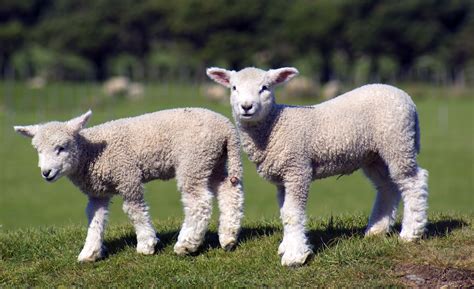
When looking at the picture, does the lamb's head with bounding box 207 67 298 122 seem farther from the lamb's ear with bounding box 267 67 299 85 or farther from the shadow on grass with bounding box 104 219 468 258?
the shadow on grass with bounding box 104 219 468 258

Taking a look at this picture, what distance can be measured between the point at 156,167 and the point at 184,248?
78cm

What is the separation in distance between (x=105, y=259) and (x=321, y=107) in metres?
2.36

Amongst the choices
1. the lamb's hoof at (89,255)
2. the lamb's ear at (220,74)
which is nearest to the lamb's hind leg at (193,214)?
the lamb's hoof at (89,255)

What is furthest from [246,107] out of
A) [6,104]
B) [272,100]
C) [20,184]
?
[6,104]

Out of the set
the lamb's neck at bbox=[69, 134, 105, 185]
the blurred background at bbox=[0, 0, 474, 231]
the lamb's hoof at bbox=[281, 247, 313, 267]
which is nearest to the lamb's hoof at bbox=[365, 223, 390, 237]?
the lamb's hoof at bbox=[281, 247, 313, 267]

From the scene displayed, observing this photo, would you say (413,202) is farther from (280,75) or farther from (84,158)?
(84,158)

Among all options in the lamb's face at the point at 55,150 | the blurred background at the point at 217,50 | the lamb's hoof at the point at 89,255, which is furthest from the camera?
the blurred background at the point at 217,50

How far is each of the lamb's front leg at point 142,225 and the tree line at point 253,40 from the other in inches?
2404

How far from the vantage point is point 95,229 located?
7.88 metres

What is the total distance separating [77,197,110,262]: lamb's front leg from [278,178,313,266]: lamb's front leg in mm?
1621

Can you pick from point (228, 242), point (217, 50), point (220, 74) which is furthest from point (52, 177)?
point (217, 50)

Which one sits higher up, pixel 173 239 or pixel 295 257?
pixel 295 257

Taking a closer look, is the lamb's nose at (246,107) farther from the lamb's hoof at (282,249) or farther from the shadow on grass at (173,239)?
the shadow on grass at (173,239)

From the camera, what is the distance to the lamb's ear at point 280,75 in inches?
300
